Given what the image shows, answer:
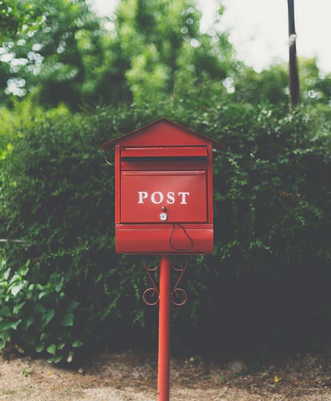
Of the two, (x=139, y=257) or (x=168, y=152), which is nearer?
(x=168, y=152)

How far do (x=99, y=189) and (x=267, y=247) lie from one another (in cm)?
152

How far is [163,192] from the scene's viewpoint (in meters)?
2.48

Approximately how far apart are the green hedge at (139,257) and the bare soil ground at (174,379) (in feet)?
0.68

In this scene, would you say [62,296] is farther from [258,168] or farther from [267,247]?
[258,168]

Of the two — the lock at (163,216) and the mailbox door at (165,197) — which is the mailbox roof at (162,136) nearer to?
the mailbox door at (165,197)

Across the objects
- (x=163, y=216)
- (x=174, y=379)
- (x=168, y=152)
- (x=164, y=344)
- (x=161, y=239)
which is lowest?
(x=174, y=379)

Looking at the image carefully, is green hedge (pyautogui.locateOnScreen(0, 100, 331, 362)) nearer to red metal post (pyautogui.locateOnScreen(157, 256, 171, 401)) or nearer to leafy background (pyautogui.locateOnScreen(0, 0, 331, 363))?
leafy background (pyautogui.locateOnScreen(0, 0, 331, 363))

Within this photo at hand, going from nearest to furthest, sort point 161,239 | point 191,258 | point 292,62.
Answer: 1. point 161,239
2. point 191,258
3. point 292,62

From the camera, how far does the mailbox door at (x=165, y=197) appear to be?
246 cm

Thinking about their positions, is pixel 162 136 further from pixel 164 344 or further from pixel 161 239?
pixel 164 344

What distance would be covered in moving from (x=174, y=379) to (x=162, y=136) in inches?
90.5

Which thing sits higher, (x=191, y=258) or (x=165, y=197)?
(x=165, y=197)

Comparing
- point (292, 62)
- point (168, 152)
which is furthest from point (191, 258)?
point (292, 62)

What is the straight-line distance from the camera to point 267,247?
3.40m
